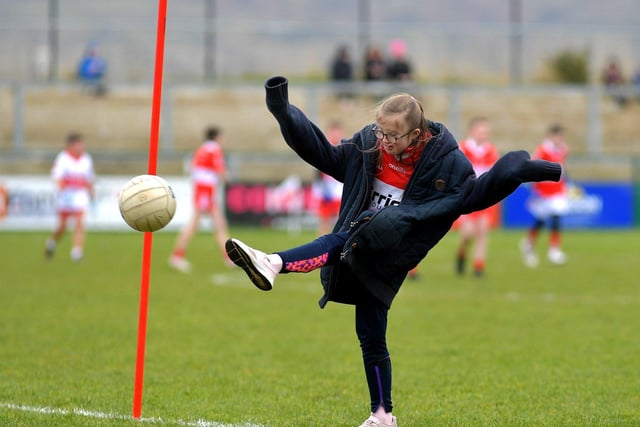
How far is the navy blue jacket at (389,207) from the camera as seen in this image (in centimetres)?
565

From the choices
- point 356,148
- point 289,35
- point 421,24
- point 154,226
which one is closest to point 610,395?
point 356,148

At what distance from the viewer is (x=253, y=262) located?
533 centimetres

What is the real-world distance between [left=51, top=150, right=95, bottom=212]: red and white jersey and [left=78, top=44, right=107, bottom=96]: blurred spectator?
39.1 feet

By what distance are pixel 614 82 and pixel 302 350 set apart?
24417mm

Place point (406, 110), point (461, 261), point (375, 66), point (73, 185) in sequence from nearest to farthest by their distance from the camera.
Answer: point (406, 110) → point (461, 261) → point (73, 185) → point (375, 66)

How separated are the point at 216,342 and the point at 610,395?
3.89 m

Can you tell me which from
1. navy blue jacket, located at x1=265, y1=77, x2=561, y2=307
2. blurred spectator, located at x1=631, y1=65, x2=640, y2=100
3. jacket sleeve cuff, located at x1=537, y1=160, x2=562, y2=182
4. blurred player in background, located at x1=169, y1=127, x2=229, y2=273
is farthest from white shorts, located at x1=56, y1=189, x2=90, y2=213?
blurred spectator, located at x1=631, y1=65, x2=640, y2=100

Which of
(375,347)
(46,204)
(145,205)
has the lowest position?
(46,204)

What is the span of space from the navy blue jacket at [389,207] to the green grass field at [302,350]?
114 cm

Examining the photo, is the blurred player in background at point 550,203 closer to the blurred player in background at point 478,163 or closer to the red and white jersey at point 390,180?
the blurred player in background at point 478,163

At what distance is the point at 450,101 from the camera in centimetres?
3002

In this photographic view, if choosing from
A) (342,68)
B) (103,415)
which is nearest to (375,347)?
(103,415)

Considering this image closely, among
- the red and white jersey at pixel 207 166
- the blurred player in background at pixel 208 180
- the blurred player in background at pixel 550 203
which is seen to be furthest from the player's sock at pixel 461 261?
the red and white jersey at pixel 207 166

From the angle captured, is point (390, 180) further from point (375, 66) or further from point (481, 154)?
point (375, 66)
